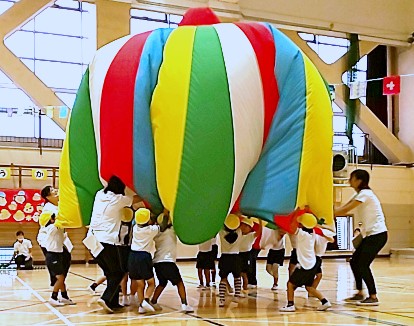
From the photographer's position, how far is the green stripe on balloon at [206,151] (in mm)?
5270

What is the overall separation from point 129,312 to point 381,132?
1247 centimetres

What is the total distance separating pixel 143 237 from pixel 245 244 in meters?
1.71

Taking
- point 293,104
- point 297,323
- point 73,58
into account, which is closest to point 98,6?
point 73,58

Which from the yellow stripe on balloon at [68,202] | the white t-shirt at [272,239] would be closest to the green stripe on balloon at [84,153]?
the yellow stripe on balloon at [68,202]

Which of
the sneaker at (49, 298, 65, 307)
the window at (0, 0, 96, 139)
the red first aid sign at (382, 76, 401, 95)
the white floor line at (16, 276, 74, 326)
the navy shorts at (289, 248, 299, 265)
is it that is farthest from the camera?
the window at (0, 0, 96, 139)

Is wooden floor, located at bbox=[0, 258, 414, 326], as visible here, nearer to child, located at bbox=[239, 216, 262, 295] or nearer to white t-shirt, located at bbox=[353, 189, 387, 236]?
child, located at bbox=[239, 216, 262, 295]

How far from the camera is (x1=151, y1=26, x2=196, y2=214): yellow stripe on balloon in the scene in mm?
5297

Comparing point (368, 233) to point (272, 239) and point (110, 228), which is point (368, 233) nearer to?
point (272, 239)

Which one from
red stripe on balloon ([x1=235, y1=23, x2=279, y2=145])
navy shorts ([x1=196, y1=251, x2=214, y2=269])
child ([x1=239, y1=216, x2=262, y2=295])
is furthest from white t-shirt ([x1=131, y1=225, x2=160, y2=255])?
navy shorts ([x1=196, y1=251, x2=214, y2=269])

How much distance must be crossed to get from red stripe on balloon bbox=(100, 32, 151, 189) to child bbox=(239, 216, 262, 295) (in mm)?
1612

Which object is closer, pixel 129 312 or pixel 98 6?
pixel 129 312

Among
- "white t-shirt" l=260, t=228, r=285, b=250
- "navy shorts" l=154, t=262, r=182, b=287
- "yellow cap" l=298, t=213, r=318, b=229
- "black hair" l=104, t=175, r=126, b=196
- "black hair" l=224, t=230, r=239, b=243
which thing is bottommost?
"navy shorts" l=154, t=262, r=182, b=287

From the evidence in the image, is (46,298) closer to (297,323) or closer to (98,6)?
(297,323)

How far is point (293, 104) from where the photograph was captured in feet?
18.2
